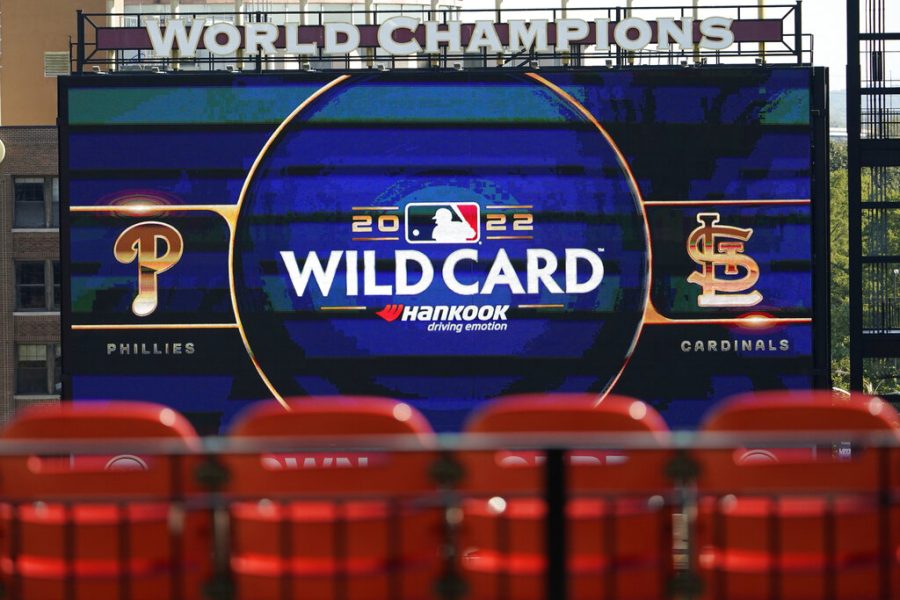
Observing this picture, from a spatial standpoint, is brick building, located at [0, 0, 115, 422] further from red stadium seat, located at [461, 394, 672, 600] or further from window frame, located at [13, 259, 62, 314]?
red stadium seat, located at [461, 394, 672, 600]

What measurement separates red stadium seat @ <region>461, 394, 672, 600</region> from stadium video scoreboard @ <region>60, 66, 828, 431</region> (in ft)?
29.4

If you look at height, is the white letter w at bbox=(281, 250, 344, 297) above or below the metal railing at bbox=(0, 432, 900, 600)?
above

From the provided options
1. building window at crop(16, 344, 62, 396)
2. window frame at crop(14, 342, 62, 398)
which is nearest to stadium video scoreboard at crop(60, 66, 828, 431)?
window frame at crop(14, 342, 62, 398)

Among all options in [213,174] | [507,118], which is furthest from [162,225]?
[507,118]

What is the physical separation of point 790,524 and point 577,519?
767 mm

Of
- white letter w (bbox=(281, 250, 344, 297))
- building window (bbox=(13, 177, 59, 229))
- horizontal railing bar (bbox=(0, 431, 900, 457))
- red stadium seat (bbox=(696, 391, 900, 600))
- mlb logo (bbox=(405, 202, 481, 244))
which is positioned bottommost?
red stadium seat (bbox=(696, 391, 900, 600))

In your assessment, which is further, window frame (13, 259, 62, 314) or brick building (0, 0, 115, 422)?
window frame (13, 259, 62, 314)

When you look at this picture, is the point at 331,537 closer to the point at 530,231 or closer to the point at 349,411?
the point at 349,411

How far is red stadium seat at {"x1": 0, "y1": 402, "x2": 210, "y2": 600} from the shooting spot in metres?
4.73

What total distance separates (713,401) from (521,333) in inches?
84.4

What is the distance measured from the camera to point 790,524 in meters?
4.75

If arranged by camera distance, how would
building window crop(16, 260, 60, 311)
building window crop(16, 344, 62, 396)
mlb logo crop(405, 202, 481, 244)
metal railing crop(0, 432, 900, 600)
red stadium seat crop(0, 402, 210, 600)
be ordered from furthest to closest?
building window crop(16, 260, 60, 311), building window crop(16, 344, 62, 396), mlb logo crop(405, 202, 481, 244), red stadium seat crop(0, 402, 210, 600), metal railing crop(0, 432, 900, 600)

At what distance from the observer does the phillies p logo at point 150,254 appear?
13914 millimetres

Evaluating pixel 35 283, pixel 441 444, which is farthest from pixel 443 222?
pixel 35 283
